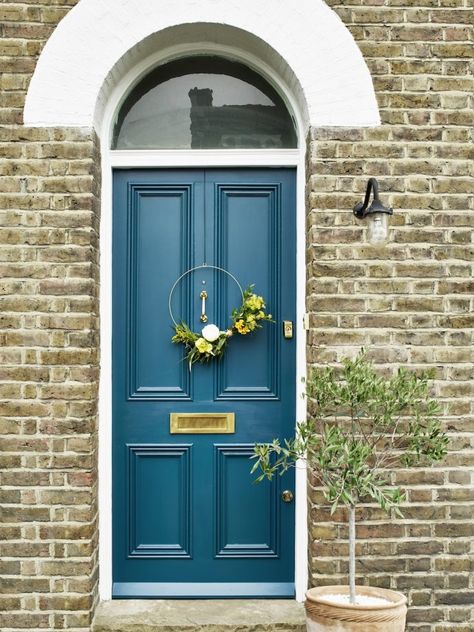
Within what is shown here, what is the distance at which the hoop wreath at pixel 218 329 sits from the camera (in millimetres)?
4371

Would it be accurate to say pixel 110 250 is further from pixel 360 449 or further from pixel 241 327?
pixel 360 449

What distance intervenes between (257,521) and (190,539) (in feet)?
1.36

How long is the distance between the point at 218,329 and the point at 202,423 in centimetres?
57

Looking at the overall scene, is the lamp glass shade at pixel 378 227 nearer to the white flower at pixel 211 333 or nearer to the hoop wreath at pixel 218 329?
the hoop wreath at pixel 218 329

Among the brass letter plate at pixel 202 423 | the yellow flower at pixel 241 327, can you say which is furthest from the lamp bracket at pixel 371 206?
the brass letter plate at pixel 202 423

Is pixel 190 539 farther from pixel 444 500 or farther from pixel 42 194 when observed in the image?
pixel 42 194

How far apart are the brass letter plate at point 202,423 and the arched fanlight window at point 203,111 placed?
1.61 m

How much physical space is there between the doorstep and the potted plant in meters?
0.55

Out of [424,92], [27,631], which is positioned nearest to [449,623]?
[27,631]

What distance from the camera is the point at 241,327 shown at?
14.3 feet

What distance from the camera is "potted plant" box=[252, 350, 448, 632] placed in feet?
11.3

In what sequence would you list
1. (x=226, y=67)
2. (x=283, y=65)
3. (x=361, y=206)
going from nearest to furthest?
(x=361, y=206) < (x=283, y=65) < (x=226, y=67)

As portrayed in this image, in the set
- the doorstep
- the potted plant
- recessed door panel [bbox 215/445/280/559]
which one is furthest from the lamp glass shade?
the doorstep

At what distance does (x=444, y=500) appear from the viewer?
410 centimetres
